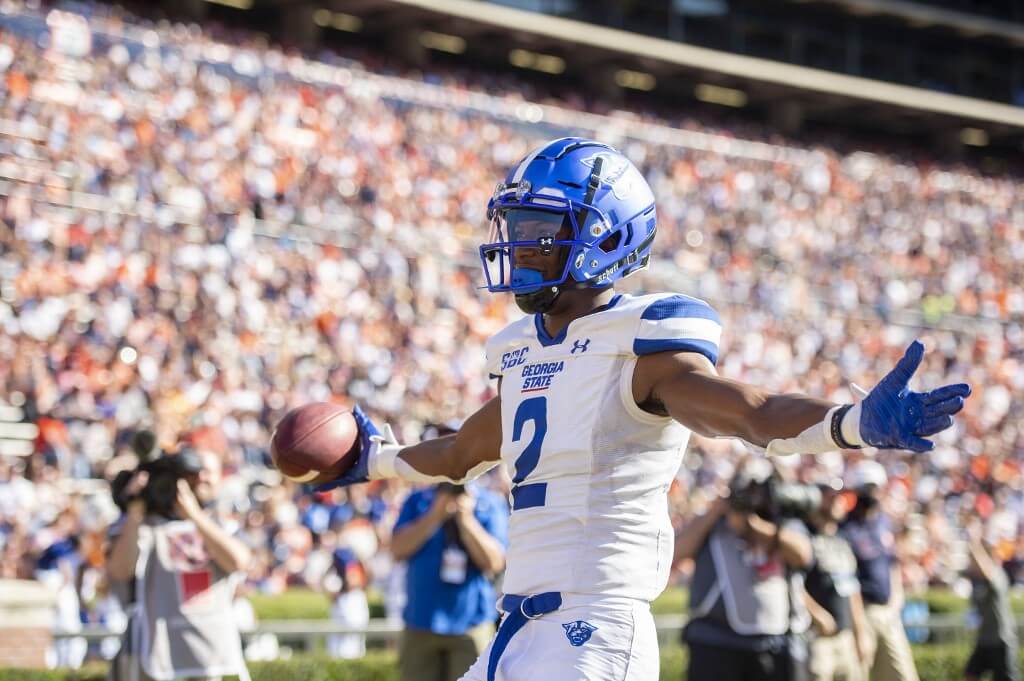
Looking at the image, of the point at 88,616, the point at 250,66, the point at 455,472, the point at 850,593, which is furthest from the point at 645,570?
the point at 250,66

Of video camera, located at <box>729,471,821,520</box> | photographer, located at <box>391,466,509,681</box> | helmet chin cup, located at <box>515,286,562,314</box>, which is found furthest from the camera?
video camera, located at <box>729,471,821,520</box>

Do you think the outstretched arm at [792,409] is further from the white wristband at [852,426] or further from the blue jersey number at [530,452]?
the blue jersey number at [530,452]

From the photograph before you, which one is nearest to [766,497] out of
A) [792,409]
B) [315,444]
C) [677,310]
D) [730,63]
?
[315,444]

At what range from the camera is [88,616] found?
9203mm

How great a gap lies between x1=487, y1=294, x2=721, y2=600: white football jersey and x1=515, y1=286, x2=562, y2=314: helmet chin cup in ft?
0.38

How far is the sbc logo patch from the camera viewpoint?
126 inches

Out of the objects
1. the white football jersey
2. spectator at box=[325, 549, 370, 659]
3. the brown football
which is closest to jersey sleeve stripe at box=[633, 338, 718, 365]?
the white football jersey

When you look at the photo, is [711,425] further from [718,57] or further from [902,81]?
[902,81]

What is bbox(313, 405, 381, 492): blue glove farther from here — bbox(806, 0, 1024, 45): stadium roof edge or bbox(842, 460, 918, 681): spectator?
bbox(806, 0, 1024, 45): stadium roof edge

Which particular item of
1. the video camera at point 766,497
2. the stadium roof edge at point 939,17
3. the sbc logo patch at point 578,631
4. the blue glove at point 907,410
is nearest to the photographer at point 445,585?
the video camera at point 766,497

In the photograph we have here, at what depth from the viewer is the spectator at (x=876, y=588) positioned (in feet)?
26.1

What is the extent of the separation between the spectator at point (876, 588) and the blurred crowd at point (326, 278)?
250 centimetres

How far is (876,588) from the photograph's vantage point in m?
8.02

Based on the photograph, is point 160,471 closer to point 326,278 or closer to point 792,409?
point 792,409
